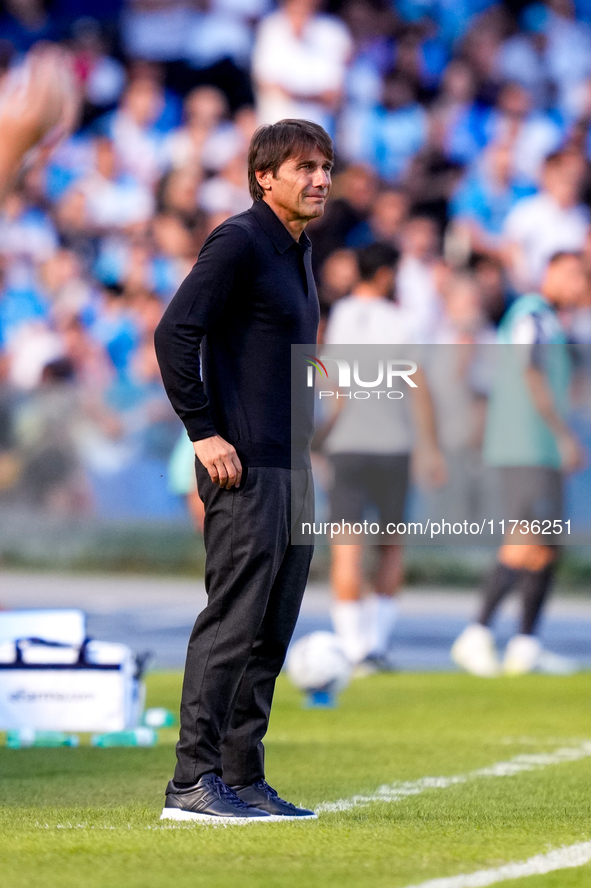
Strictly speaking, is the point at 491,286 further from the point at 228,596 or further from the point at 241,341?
the point at 228,596

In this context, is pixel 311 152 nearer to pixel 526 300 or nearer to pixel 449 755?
pixel 449 755

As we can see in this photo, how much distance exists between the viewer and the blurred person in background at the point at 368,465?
9.15 m

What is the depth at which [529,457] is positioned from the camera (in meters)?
9.65

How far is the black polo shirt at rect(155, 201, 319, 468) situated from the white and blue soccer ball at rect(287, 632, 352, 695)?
3770 millimetres

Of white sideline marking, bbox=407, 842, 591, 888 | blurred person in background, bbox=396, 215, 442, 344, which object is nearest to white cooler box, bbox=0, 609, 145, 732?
white sideline marking, bbox=407, 842, 591, 888

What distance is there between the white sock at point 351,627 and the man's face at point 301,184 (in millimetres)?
5264

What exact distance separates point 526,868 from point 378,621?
19.4 feet

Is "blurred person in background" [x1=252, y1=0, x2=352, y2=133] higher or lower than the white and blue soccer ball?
higher

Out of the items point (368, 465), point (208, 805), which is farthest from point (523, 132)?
point (208, 805)

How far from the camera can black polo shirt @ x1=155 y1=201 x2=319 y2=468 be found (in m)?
3.89

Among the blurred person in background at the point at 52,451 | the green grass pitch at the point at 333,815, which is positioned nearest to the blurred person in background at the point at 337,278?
the blurred person in background at the point at 52,451

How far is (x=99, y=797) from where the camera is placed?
15.5 ft

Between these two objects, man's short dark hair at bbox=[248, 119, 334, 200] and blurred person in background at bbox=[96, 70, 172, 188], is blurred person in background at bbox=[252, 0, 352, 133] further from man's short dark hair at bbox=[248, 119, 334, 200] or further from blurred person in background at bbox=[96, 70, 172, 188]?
man's short dark hair at bbox=[248, 119, 334, 200]

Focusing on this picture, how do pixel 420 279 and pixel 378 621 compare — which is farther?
pixel 420 279
